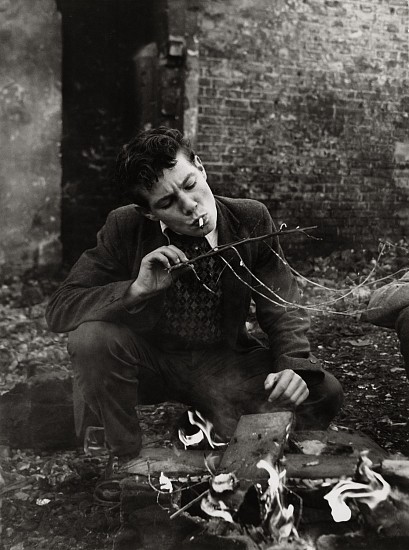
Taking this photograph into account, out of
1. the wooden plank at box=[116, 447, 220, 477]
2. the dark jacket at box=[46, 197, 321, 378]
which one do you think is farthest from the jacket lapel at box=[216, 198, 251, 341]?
the wooden plank at box=[116, 447, 220, 477]

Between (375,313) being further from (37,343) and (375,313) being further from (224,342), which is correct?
(37,343)

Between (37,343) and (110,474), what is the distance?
2565 mm

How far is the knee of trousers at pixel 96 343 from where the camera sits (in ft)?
8.59

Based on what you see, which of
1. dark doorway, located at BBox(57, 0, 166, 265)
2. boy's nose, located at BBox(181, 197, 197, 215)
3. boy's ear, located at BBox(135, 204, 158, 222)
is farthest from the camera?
dark doorway, located at BBox(57, 0, 166, 265)

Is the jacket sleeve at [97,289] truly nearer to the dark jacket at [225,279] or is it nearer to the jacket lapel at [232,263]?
the dark jacket at [225,279]

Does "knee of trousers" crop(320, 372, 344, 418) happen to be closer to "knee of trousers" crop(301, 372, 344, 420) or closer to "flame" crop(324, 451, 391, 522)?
"knee of trousers" crop(301, 372, 344, 420)

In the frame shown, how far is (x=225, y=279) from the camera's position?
2.81 m

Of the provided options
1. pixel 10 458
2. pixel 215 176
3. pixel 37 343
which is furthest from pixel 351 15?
pixel 10 458

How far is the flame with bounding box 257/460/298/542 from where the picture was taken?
2061 mm

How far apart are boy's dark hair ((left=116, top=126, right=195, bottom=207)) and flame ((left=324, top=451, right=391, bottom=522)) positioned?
1318 mm

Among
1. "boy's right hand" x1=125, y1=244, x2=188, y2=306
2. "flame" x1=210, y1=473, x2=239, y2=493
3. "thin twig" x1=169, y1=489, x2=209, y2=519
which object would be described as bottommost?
"thin twig" x1=169, y1=489, x2=209, y2=519

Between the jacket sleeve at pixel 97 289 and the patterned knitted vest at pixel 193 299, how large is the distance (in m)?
0.15

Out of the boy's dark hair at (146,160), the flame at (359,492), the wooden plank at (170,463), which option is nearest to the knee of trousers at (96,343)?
the wooden plank at (170,463)

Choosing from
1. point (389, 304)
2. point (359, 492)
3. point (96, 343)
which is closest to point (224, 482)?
point (359, 492)
